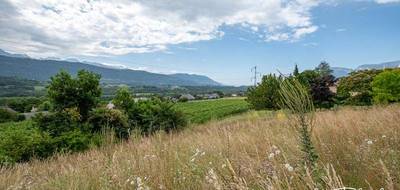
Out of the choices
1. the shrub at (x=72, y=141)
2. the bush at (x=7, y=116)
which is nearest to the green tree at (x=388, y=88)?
the shrub at (x=72, y=141)

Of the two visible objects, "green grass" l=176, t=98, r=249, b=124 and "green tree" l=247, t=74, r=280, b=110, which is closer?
"green tree" l=247, t=74, r=280, b=110

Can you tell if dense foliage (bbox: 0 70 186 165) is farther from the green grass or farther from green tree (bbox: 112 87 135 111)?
the green grass

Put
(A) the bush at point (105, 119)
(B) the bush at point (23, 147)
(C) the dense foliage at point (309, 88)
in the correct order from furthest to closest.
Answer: (C) the dense foliage at point (309, 88) < (A) the bush at point (105, 119) < (B) the bush at point (23, 147)

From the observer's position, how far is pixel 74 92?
76.8ft

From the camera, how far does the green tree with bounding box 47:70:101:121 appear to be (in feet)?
75.3

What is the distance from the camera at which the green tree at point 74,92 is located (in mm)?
22938

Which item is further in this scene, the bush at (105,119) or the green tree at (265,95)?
the green tree at (265,95)

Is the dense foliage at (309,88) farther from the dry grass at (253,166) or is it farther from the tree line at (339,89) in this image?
the dry grass at (253,166)

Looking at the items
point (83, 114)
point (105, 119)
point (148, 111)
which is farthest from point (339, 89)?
point (83, 114)

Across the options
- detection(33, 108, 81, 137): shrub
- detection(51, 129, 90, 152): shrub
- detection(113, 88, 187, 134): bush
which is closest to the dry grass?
detection(51, 129, 90, 152): shrub

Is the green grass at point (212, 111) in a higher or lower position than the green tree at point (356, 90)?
lower

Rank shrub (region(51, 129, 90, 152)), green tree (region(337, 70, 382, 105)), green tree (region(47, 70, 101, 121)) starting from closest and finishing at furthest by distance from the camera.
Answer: shrub (region(51, 129, 90, 152)), green tree (region(47, 70, 101, 121)), green tree (region(337, 70, 382, 105))

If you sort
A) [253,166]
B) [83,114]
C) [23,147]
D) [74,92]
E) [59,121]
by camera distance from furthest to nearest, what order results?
[83,114], [74,92], [59,121], [23,147], [253,166]

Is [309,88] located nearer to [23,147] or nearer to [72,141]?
[72,141]
